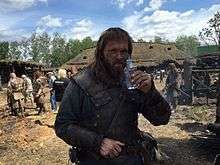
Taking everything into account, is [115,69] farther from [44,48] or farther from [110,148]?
[44,48]

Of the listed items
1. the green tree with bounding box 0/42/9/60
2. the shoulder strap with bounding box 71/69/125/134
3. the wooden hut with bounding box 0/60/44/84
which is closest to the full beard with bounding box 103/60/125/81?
the shoulder strap with bounding box 71/69/125/134

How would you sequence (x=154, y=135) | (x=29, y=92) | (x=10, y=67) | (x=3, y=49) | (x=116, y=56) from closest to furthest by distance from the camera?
(x=116, y=56) < (x=154, y=135) < (x=29, y=92) < (x=10, y=67) < (x=3, y=49)

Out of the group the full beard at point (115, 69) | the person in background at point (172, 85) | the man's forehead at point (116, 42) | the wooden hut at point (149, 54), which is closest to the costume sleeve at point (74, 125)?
the full beard at point (115, 69)

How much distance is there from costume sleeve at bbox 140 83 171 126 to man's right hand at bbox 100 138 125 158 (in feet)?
1.05

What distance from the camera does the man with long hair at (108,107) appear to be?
2834 millimetres

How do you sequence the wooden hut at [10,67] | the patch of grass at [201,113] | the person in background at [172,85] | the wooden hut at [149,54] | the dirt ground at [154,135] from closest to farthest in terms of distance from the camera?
the dirt ground at [154,135], the patch of grass at [201,113], the person in background at [172,85], the wooden hut at [10,67], the wooden hut at [149,54]

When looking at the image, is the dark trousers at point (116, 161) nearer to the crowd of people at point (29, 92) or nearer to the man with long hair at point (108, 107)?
the man with long hair at point (108, 107)

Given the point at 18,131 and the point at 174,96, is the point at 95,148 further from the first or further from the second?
the point at 174,96

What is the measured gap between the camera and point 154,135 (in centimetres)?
1123

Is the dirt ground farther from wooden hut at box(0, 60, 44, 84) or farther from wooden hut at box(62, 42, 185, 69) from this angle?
wooden hut at box(62, 42, 185, 69)

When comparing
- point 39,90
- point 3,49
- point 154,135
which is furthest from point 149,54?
point 154,135

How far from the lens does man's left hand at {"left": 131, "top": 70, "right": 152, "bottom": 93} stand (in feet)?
8.43

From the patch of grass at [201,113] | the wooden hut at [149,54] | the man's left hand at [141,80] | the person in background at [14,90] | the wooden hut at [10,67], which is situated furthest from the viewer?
the wooden hut at [149,54]

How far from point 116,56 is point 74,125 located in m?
0.55
